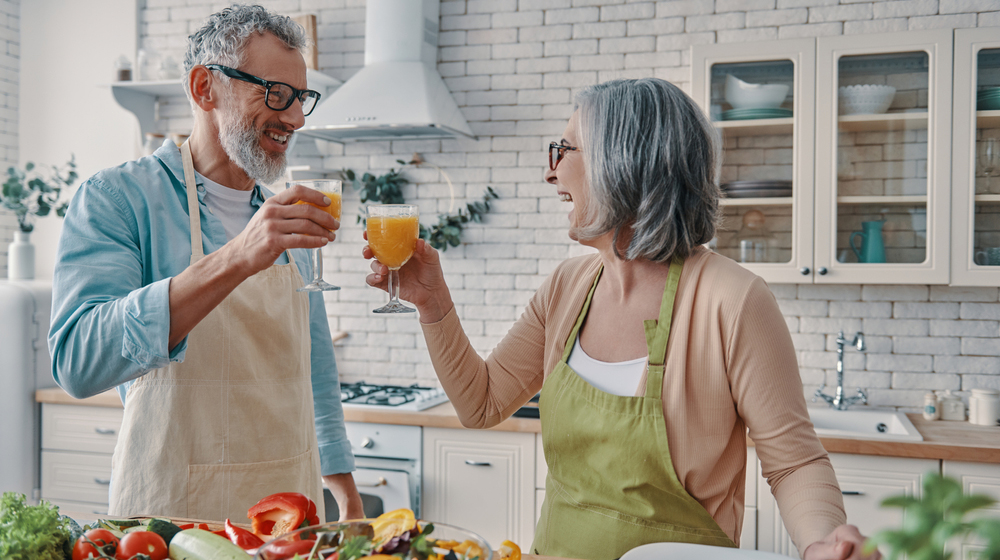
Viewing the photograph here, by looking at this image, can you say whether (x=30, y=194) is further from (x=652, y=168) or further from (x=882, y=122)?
(x=882, y=122)

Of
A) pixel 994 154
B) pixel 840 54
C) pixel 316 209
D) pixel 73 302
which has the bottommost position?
pixel 73 302

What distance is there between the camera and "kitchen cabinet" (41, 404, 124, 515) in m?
3.09

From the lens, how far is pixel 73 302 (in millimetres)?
1269

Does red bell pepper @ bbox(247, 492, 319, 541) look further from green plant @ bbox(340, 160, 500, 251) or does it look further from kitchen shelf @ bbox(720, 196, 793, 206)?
green plant @ bbox(340, 160, 500, 251)

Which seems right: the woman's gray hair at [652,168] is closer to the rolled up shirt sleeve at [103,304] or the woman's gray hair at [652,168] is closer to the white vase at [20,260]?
the rolled up shirt sleeve at [103,304]

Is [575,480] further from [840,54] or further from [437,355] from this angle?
[840,54]

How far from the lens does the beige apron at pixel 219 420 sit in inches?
57.1

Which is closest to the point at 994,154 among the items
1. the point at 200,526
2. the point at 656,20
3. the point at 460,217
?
the point at 656,20

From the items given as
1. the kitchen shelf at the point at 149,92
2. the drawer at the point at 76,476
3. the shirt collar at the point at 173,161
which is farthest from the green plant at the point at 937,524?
the drawer at the point at 76,476

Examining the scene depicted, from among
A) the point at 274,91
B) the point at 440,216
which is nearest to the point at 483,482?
the point at 440,216

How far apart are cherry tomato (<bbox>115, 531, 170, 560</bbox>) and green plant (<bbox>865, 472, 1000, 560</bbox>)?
0.83m

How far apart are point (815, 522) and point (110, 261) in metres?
1.31

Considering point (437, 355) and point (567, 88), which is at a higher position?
point (567, 88)

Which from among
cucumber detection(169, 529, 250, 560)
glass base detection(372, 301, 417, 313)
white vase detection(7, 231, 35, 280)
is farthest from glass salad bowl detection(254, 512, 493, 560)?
white vase detection(7, 231, 35, 280)
